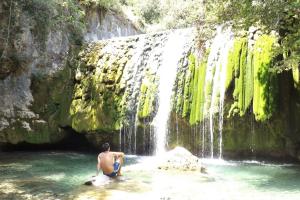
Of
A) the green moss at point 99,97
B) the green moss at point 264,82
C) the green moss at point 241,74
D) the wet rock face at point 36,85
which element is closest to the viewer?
the green moss at point 264,82

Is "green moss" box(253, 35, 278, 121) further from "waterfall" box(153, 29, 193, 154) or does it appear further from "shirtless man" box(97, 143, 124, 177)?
"shirtless man" box(97, 143, 124, 177)

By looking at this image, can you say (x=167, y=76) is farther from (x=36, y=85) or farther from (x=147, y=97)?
(x=36, y=85)

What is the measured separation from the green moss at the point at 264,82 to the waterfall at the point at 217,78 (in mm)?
1001

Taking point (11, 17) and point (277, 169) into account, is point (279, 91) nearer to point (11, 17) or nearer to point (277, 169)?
point (277, 169)

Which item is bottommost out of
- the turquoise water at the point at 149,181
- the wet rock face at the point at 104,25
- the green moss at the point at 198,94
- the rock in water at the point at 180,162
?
the turquoise water at the point at 149,181

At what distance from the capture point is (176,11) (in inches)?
1271

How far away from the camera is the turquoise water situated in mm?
8664

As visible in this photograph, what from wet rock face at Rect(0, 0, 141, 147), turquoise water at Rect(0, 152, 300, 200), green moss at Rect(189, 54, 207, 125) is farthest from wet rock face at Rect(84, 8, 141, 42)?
turquoise water at Rect(0, 152, 300, 200)

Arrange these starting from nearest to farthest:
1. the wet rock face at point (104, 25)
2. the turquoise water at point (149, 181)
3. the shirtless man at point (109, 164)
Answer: the turquoise water at point (149, 181) → the shirtless man at point (109, 164) → the wet rock face at point (104, 25)

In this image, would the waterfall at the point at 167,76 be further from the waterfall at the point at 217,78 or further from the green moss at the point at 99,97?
the green moss at the point at 99,97

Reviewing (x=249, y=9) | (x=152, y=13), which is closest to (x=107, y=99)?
(x=249, y=9)

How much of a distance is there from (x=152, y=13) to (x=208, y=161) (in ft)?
80.4

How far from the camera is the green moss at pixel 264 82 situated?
12562 mm

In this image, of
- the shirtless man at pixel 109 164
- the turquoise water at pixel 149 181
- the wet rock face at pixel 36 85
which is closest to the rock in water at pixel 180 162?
the turquoise water at pixel 149 181
